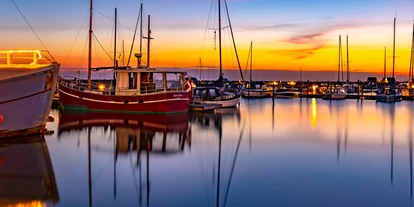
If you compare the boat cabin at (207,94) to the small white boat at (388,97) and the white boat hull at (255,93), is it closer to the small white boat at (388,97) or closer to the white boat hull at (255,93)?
the small white boat at (388,97)

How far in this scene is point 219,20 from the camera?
40.1 meters

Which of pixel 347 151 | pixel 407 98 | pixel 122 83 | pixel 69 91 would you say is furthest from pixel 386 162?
pixel 407 98

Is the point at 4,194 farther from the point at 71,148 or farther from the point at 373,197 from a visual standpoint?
the point at 373,197

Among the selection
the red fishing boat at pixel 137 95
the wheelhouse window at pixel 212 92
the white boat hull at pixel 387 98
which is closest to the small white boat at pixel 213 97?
the wheelhouse window at pixel 212 92

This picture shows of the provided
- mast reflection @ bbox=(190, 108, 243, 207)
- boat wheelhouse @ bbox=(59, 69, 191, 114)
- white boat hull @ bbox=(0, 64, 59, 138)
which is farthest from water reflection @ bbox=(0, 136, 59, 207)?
boat wheelhouse @ bbox=(59, 69, 191, 114)

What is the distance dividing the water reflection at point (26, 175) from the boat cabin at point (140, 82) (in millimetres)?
13178

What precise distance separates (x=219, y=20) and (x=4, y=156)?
28.6 m

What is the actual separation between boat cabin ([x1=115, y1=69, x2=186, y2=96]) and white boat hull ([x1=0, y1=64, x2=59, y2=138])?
11.6 metres

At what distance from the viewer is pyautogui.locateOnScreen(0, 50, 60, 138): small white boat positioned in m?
16.5

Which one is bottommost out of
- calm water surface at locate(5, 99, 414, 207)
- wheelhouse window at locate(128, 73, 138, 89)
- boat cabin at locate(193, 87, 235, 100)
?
calm water surface at locate(5, 99, 414, 207)

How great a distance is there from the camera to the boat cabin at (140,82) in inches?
1170

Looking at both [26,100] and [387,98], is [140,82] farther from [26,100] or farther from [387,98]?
[387,98]

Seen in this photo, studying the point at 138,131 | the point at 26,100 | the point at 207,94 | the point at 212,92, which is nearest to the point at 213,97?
the point at 207,94

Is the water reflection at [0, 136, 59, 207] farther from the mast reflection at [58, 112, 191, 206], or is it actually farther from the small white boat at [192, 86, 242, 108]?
the small white boat at [192, 86, 242, 108]
